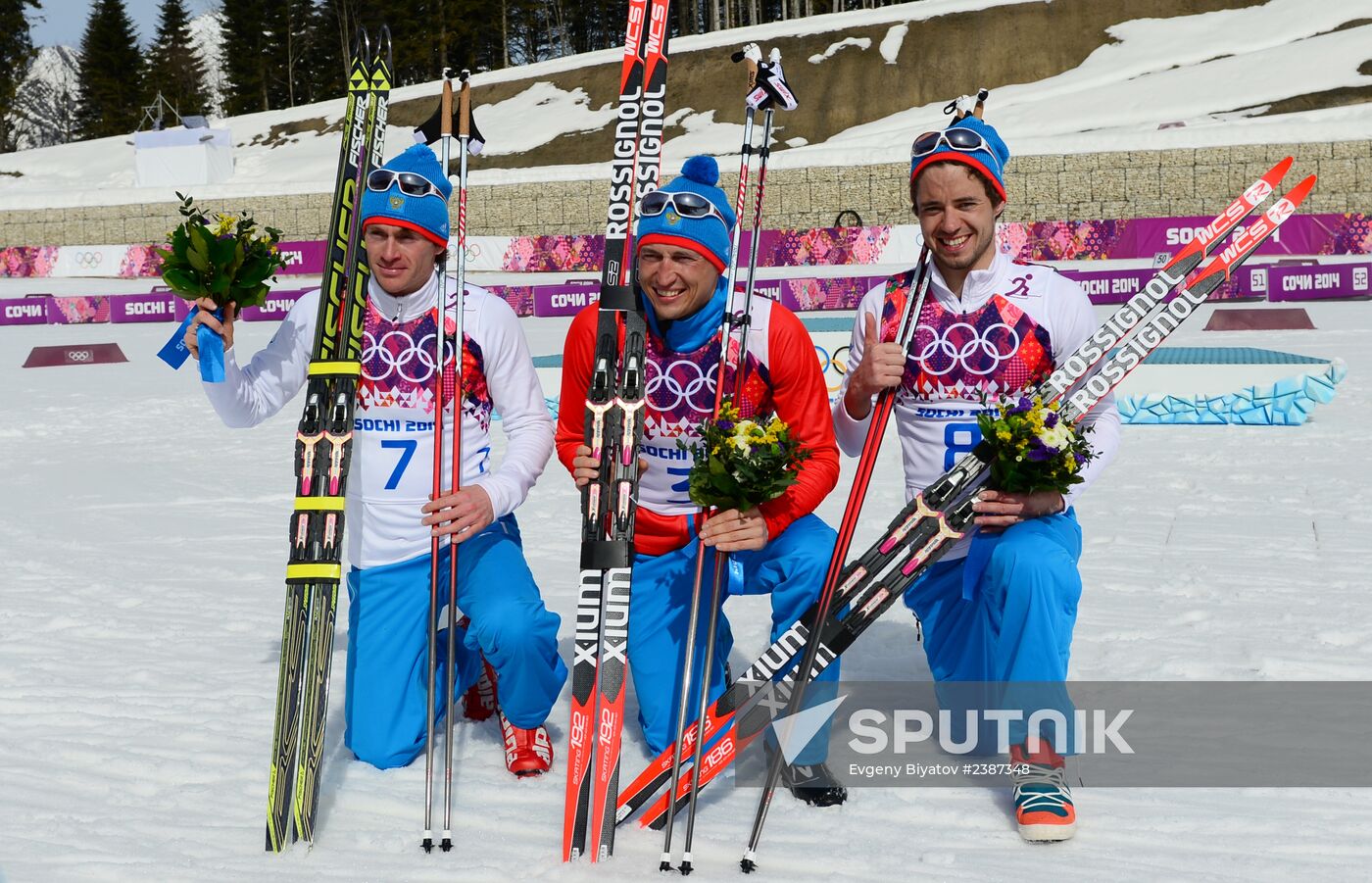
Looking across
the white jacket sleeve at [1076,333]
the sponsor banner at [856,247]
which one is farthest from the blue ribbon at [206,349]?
the sponsor banner at [856,247]

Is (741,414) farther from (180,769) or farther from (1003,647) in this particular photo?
(180,769)

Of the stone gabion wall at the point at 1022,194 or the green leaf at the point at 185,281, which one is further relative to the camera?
the stone gabion wall at the point at 1022,194

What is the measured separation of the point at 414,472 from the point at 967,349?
1.61 meters

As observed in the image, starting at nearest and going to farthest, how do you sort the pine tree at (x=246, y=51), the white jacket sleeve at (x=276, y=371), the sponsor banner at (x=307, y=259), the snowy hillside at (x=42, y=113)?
the white jacket sleeve at (x=276, y=371)
the sponsor banner at (x=307, y=259)
the pine tree at (x=246, y=51)
the snowy hillside at (x=42, y=113)

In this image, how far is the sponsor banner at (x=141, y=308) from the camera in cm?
2069

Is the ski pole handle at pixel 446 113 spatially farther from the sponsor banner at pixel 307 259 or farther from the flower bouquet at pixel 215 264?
the sponsor banner at pixel 307 259

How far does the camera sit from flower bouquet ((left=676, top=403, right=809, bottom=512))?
124 inches

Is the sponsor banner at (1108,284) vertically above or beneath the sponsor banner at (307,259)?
beneath

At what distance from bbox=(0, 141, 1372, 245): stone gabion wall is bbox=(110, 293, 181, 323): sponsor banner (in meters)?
9.73

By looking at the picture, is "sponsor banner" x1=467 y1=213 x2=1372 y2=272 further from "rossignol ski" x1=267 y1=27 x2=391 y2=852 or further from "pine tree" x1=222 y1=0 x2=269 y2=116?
"pine tree" x1=222 y1=0 x2=269 y2=116

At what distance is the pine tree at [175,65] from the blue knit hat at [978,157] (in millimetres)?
63166

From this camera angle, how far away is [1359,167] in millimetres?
26078

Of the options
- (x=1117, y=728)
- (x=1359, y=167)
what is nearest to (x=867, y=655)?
(x=1117, y=728)

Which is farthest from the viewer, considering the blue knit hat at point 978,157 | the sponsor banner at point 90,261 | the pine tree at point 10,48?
the pine tree at point 10,48
